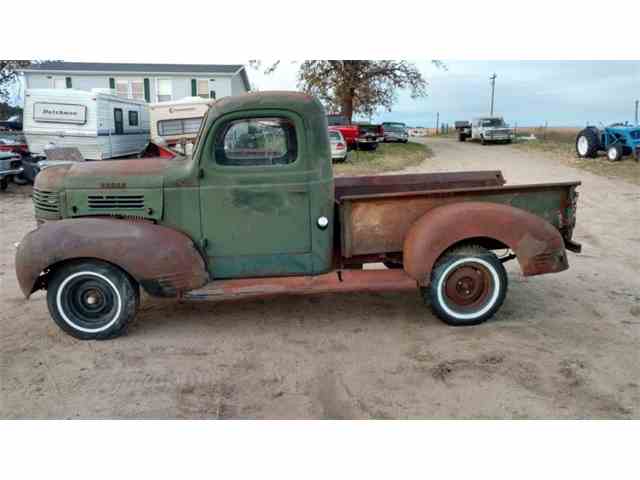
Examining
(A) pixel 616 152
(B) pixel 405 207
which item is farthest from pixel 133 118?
(A) pixel 616 152

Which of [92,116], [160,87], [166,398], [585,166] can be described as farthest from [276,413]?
[160,87]

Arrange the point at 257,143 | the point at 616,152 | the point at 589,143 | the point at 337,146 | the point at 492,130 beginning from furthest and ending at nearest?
the point at 492,130 < the point at 589,143 < the point at 616,152 < the point at 337,146 < the point at 257,143

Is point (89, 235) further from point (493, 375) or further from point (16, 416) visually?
point (493, 375)

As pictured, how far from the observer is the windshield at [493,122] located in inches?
1186

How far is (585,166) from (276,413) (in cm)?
1740

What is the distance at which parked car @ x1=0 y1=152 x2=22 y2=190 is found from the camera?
542 inches

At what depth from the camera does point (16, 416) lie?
334 cm

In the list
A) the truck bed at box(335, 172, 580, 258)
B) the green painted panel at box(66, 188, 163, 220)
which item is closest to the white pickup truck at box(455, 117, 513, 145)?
the truck bed at box(335, 172, 580, 258)

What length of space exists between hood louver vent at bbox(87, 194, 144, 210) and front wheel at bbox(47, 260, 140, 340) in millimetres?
535

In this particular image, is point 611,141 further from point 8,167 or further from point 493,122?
point 8,167

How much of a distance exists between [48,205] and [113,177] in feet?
2.14

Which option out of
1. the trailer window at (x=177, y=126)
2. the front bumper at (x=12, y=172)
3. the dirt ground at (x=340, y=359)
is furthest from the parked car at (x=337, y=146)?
the dirt ground at (x=340, y=359)

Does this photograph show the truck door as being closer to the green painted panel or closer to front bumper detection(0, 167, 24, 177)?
the green painted panel

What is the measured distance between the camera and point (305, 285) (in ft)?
14.9
